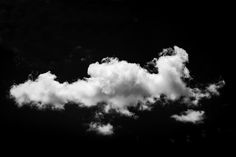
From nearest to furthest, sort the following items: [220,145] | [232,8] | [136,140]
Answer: [232,8]
[220,145]
[136,140]

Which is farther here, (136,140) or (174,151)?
(136,140)

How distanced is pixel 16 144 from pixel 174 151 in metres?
19.4

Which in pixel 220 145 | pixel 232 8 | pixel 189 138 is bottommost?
pixel 220 145

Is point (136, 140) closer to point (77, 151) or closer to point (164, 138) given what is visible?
point (164, 138)

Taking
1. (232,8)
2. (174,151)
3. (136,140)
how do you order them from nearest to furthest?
1. (232,8)
2. (174,151)
3. (136,140)

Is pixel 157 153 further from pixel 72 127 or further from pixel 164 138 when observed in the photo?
pixel 72 127

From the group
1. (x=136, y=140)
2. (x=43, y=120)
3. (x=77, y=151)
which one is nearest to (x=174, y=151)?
(x=136, y=140)

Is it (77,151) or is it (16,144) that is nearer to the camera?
(16,144)

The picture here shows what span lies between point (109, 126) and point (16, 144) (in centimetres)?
1245

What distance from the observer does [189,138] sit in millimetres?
38000

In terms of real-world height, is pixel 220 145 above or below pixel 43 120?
below

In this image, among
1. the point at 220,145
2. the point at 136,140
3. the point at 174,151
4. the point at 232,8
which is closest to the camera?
the point at 232,8

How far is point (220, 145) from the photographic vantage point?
108ft

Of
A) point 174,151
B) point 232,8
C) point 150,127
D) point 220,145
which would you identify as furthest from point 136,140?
point 232,8
